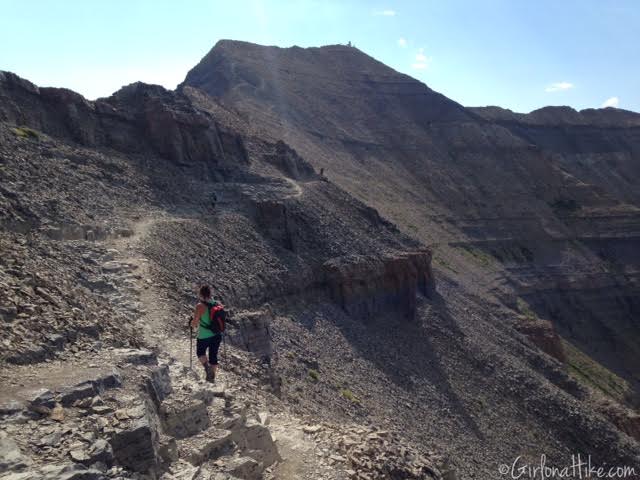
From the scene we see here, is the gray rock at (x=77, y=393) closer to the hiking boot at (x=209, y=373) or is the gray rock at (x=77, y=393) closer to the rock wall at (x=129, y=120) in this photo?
the hiking boot at (x=209, y=373)

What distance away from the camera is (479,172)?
254 feet

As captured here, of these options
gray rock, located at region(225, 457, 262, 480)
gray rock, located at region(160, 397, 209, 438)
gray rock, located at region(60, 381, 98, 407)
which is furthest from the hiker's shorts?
gray rock, located at region(60, 381, 98, 407)

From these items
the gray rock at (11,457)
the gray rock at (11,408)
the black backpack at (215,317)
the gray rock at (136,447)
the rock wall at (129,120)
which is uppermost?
the rock wall at (129,120)

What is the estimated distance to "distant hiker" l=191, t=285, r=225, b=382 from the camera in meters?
→ 12.9

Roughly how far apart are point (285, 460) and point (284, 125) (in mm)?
56029

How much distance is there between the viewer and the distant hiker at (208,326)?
42.2 ft

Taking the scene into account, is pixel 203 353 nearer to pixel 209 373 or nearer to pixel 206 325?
pixel 209 373

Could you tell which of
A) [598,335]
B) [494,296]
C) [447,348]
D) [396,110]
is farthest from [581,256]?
[447,348]

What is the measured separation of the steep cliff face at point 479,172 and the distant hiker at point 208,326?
3752 cm

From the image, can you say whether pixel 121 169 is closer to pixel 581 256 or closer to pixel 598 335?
pixel 598 335

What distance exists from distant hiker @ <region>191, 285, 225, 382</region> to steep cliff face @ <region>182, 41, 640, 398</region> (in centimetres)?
3752

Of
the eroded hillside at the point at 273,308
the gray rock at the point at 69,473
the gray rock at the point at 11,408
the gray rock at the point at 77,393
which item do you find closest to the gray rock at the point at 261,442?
the eroded hillside at the point at 273,308

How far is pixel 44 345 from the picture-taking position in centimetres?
1062

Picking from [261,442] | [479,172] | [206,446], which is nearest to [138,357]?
[206,446]
